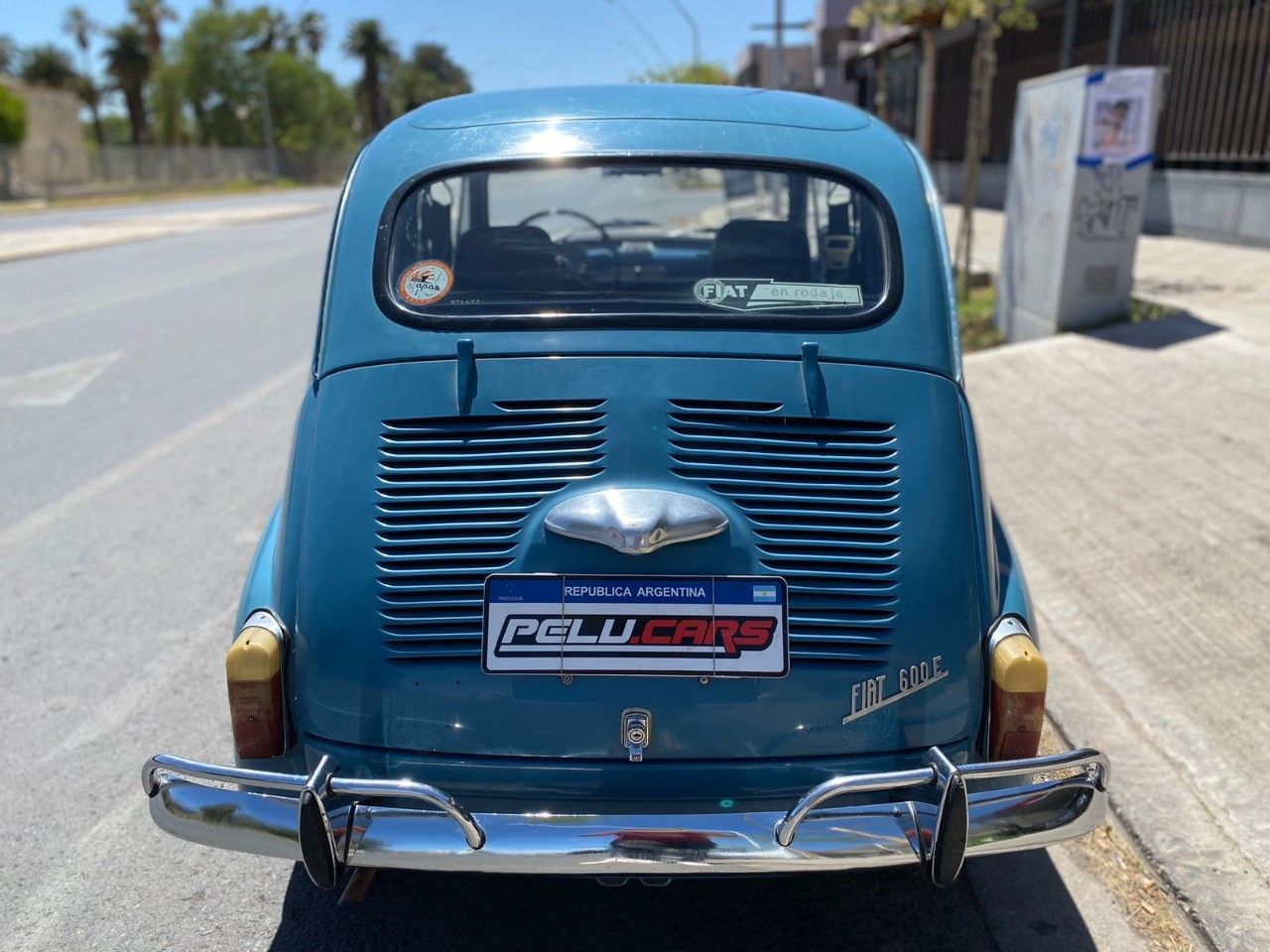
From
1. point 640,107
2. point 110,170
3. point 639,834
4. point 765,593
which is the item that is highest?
point 640,107

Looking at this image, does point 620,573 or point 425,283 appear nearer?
point 620,573

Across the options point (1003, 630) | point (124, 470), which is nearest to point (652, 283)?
point (1003, 630)

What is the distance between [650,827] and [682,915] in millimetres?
730

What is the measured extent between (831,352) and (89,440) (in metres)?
5.92

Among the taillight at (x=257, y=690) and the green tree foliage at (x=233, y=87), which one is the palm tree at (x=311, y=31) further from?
the taillight at (x=257, y=690)

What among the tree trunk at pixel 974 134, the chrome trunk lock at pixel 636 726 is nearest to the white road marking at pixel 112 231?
the tree trunk at pixel 974 134

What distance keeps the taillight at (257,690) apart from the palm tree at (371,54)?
265 ft

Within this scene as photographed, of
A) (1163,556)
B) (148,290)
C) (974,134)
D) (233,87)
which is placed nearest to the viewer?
(1163,556)

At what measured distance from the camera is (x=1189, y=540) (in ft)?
15.1

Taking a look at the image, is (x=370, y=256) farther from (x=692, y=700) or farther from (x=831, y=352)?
(x=692, y=700)

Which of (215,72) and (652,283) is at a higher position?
(215,72)

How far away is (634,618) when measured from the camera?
234 centimetres

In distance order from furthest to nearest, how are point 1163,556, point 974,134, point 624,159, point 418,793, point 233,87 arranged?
point 233,87, point 974,134, point 1163,556, point 624,159, point 418,793

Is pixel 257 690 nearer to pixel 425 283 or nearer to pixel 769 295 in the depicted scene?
pixel 425 283
